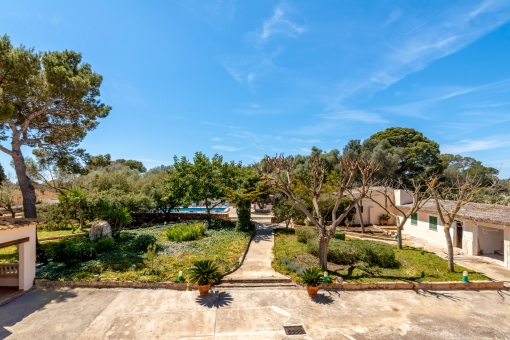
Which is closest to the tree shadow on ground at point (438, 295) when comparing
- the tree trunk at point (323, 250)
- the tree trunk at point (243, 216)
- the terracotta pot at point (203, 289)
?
the tree trunk at point (323, 250)

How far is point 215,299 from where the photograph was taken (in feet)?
29.1

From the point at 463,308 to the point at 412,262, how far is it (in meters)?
4.31

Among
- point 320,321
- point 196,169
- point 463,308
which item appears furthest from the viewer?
point 196,169

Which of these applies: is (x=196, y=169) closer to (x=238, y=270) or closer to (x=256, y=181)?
(x=256, y=181)

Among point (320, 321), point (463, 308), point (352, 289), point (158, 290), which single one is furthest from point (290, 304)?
point (463, 308)

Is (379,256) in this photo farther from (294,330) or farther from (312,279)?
(294,330)

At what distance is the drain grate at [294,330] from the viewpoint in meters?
6.88

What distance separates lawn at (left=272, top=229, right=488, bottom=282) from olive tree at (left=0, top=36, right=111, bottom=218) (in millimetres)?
14239

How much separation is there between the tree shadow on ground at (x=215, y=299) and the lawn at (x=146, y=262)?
1.69 m

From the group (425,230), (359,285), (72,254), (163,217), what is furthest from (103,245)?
(425,230)

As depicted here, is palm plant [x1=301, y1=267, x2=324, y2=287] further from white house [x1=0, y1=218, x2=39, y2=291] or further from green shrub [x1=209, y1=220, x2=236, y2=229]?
green shrub [x1=209, y1=220, x2=236, y2=229]

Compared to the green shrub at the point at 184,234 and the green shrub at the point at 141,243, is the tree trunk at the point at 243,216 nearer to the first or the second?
the green shrub at the point at 184,234

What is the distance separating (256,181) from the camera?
21844 mm

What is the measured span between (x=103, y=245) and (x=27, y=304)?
560 cm
